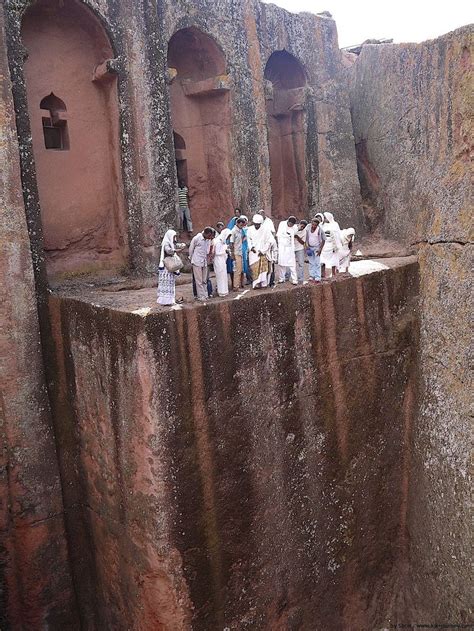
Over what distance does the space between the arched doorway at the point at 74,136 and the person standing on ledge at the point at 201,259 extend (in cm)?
226

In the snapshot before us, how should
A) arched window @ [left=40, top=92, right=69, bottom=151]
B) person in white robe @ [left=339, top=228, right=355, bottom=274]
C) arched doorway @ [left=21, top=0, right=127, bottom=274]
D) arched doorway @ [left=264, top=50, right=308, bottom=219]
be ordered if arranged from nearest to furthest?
person in white robe @ [left=339, top=228, right=355, bottom=274], arched doorway @ [left=21, top=0, right=127, bottom=274], arched window @ [left=40, top=92, right=69, bottom=151], arched doorway @ [left=264, top=50, right=308, bottom=219]

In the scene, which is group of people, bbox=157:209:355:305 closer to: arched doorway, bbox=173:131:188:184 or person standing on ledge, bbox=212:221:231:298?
person standing on ledge, bbox=212:221:231:298

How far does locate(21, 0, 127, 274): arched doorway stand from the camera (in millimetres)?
7316

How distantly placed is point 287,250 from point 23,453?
3.69 m

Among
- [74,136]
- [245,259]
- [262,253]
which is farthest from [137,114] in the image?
[262,253]

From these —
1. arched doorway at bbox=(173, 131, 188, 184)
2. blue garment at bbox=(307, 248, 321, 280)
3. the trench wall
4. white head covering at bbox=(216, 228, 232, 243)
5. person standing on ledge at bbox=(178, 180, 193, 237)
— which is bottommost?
the trench wall

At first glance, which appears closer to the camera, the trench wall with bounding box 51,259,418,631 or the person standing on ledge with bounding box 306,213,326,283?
the trench wall with bounding box 51,259,418,631

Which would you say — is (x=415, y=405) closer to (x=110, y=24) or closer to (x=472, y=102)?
(x=472, y=102)

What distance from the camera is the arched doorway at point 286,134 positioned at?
10.1 meters

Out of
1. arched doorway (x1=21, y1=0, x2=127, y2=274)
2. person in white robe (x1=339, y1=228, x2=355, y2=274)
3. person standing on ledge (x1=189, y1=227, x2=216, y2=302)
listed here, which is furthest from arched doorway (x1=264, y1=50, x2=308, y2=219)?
person standing on ledge (x1=189, y1=227, x2=216, y2=302)

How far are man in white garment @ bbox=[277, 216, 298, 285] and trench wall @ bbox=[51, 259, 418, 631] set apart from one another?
418 mm

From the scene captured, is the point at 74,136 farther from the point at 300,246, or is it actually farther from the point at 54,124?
the point at 300,246

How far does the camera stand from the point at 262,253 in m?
6.35

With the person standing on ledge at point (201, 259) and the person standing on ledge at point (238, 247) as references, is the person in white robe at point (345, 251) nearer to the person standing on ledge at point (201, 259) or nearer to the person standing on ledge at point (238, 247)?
the person standing on ledge at point (238, 247)
